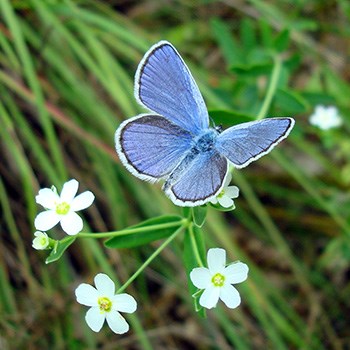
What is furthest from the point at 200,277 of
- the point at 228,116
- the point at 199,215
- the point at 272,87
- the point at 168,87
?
the point at 272,87

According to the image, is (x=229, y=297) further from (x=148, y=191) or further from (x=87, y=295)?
(x=148, y=191)

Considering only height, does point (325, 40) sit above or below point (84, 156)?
above

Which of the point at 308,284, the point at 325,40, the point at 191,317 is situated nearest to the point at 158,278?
the point at 191,317

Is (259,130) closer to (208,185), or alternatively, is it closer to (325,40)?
(208,185)

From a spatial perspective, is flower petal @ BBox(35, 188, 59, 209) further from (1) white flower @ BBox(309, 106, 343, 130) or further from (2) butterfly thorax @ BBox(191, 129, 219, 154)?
(1) white flower @ BBox(309, 106, 343, 130)

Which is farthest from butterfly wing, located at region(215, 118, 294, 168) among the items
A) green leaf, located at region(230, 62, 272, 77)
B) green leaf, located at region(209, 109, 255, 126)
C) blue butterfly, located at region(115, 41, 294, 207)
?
green leaf, located at region(230, 62, 272, 77)

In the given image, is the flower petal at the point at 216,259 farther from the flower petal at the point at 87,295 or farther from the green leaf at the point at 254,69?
the green leaf at the point at 254,69

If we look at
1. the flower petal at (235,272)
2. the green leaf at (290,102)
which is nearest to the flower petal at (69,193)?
the flower petal at (235,272)
